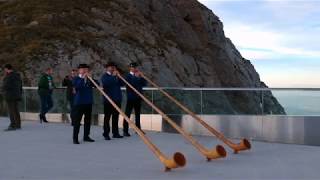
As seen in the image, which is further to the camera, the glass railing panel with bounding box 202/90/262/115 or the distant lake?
the glass railing panel with bounding box 202/90/262/115

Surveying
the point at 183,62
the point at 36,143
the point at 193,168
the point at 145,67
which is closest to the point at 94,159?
the point at 193,168

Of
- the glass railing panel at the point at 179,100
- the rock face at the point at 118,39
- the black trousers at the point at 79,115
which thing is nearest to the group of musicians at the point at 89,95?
the black trousers at the point at 79,115

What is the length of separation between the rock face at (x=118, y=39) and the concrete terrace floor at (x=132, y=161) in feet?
66.4

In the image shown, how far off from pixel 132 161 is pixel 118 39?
3002 centimetres

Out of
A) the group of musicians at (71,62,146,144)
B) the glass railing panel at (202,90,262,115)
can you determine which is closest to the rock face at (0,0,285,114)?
the glass railing panel at (202,90,262,115)

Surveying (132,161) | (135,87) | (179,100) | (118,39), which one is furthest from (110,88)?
(118,39)

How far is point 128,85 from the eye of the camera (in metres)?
16.1

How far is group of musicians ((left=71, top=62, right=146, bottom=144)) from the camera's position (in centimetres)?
1470

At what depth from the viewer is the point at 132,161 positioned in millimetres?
12031

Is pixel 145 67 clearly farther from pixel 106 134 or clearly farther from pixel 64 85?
pixel 106 134

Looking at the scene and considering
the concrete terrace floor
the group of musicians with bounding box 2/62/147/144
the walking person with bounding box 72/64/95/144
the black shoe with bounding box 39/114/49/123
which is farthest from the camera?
the black shoe with bounding box 39/114/49/123

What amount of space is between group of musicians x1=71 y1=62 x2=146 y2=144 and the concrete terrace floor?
1.43 feet

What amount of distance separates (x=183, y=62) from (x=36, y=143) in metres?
31.7

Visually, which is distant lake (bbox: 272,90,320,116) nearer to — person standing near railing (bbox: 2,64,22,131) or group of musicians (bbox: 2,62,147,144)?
group of musicians (bbox: 2,62,147,144)
